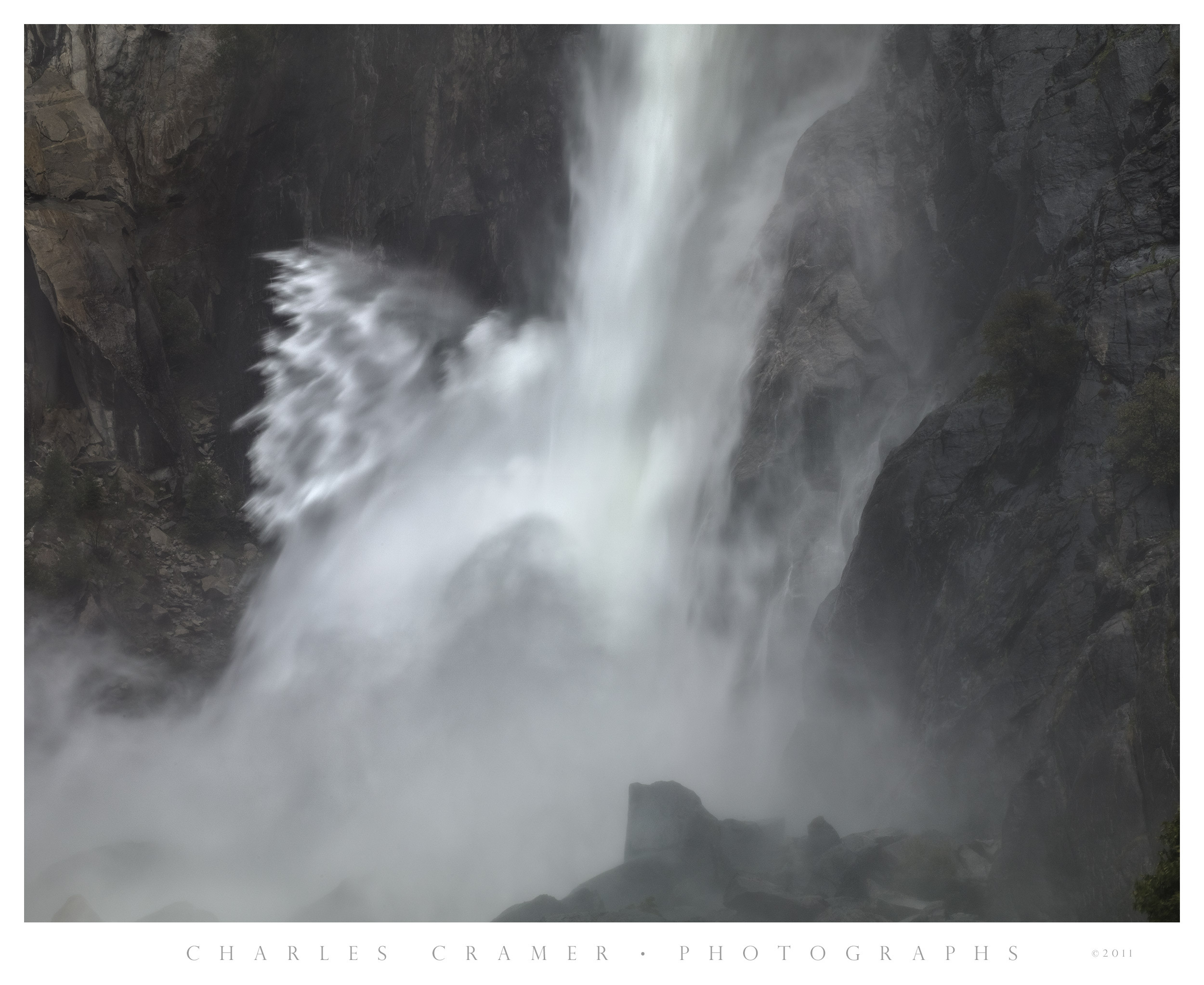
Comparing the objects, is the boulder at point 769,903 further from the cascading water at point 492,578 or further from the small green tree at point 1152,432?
the small green tree at point 1152,432

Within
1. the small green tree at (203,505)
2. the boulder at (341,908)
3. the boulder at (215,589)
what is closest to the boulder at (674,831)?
the boulder at (341,908)

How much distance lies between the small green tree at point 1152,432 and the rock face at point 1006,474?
0.54m

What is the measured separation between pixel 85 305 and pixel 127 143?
293 inches

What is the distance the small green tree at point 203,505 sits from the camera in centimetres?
3891

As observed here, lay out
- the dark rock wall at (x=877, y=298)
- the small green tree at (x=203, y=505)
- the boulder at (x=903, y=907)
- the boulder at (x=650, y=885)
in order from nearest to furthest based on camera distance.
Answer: the boulder at (x=903, y=907), the dark rock wall at (x=877, y=298), the boulder at (x=650, y=885), the small green tree at (x=203, y=505)

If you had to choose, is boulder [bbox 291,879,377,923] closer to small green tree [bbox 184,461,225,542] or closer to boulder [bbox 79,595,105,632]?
boulder [bbox 79,595,105,632]

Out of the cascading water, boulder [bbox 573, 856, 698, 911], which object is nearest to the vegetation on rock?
the cascading water

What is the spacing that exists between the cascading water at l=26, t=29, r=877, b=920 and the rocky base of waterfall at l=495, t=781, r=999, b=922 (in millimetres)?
4190

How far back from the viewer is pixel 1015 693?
23.5 meters

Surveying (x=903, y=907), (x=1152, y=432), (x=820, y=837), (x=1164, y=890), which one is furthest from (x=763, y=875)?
(x=1152, y=432)

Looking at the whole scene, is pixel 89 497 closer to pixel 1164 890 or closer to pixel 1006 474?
pixel 1006 474

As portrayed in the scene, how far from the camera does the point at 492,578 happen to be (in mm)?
38906

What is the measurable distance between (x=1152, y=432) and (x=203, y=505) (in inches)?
1296

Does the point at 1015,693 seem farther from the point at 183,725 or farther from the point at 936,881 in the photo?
the point at 183,725
